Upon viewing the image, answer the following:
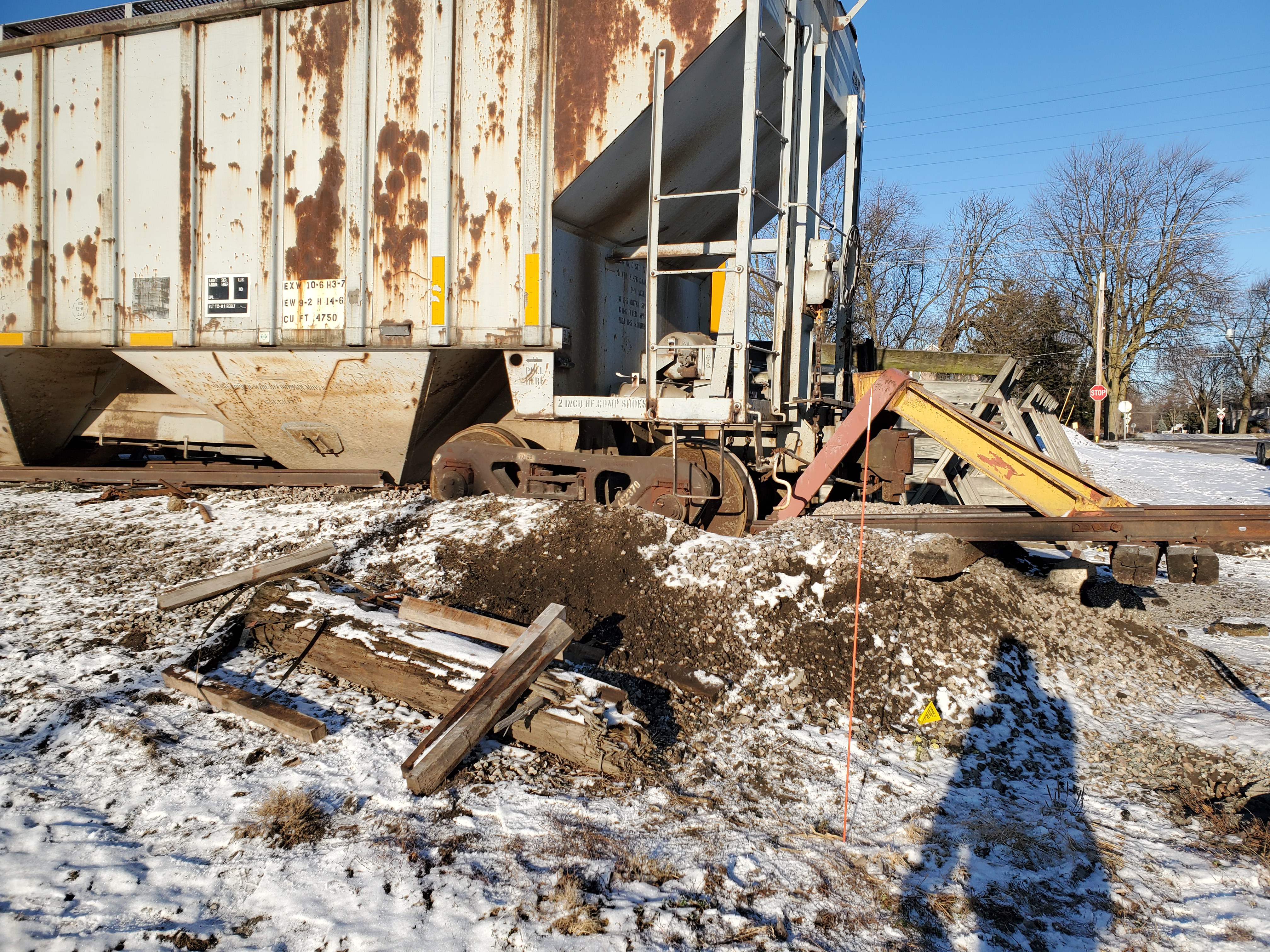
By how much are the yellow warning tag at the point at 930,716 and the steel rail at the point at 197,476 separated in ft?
18.1

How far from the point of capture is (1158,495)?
13.9 m

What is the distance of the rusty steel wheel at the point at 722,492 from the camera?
6141 millimetres

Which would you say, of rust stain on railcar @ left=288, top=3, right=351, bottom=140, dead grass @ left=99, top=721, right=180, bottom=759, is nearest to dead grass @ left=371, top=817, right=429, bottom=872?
dead grass @ left=99, top=721, right=180, bottom=759

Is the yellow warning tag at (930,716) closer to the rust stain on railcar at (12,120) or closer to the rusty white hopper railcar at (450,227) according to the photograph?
the rusty white hopper railcar at (450,227)

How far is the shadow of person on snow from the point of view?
2.69m

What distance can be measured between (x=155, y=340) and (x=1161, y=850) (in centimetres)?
847

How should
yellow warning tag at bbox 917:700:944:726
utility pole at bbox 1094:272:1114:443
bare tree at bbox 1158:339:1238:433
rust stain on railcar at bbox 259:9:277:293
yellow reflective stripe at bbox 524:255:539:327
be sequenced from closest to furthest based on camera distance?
1. yellow warning tag at bbox 917:700:944:726
2. yellow reflective stripe at bbox 524:255:539:327
3. rust stain on railcar at bbox 259:9:277:293
4. utility pole at bbox 1094:272:1114:443
5. bare tree at bbox 1158:339:1238:433

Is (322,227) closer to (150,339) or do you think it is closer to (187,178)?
(187,178)

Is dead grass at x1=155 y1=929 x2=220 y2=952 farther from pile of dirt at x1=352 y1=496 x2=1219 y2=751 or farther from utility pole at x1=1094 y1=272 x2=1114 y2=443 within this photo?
utility pole at x1=1094 y1=272 x2=1114 y2=443

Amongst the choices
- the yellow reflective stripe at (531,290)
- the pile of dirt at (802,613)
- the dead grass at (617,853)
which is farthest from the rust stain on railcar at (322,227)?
the dead grass at (617,853)

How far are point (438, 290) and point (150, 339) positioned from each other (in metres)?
3.16

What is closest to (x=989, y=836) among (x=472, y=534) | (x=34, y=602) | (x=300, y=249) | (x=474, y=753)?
(x=474, y=753)

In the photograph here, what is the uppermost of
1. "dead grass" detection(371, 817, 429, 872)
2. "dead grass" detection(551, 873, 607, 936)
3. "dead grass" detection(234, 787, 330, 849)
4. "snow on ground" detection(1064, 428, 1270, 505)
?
"snow on ground" detection(1064, 428, 1270, 505)

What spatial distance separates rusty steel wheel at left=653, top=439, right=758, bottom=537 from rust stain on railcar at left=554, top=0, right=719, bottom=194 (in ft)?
7.59
